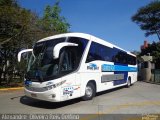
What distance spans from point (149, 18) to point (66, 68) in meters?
38.0

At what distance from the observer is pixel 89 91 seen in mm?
13695

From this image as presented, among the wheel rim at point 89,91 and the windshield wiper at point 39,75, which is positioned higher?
the windshield wiper at point 39,75

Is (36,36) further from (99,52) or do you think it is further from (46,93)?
(46,93)

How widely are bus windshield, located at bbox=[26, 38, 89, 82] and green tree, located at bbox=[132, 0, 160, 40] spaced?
35807 mm

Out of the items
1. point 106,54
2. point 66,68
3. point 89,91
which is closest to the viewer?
point 66,68

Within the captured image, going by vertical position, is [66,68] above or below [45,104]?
above

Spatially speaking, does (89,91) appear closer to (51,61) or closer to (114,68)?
(51,61)

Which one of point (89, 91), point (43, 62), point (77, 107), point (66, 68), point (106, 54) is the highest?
point (106, 54)

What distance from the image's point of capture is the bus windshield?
11.3 meters

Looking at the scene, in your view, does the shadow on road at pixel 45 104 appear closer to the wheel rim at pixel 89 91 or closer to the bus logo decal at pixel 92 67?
the wheel rim at pixel 89 91

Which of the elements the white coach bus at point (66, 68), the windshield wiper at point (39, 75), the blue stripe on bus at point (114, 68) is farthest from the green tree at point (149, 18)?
the windshield wiper at point (39, 75)

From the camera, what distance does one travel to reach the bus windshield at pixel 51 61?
11336 millimetres

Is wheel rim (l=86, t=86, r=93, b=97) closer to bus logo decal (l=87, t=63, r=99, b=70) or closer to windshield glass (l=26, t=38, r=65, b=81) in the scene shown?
bus logo decal (l=87, t=63, r=99, b=70)

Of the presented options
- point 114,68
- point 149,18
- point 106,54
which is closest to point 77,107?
point 106,54
